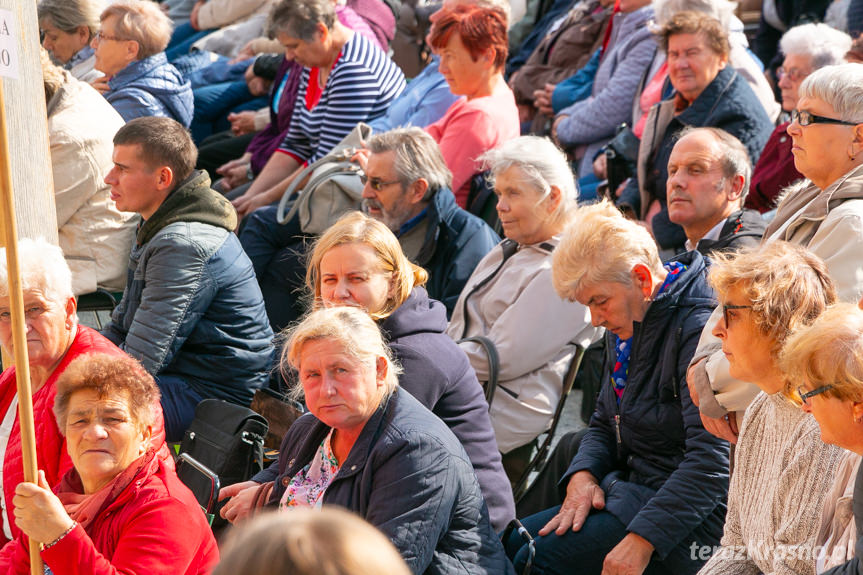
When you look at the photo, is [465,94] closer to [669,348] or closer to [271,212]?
[271,212]

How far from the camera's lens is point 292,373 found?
14.1ft

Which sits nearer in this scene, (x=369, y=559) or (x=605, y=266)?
(x=369, y=559)

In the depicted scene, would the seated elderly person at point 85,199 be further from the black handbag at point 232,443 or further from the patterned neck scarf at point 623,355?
the patterned neck scarf at point 623,355

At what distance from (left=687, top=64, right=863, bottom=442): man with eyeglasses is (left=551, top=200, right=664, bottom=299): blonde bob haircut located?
1.18ft

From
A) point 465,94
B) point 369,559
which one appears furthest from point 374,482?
point 465,94

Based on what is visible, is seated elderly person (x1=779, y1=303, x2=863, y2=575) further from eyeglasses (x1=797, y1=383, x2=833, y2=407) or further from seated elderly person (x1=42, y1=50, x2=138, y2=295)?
seated elderly person (x1=42, y1=50, x2=138, y2=295)

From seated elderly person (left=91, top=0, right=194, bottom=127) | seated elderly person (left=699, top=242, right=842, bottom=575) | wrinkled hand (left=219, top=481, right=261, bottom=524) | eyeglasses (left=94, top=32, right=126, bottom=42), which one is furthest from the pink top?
seated elderly person (left=699, top=242, right=842, bottom=575)

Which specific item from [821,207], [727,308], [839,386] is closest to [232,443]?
[727,308]

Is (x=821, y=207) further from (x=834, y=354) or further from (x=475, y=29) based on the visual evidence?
(x=475, y=29)

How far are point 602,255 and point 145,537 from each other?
1.55m

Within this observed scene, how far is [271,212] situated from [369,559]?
4.31m

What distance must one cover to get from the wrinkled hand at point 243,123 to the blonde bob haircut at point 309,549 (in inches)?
234

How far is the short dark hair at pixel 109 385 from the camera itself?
9.12 ft

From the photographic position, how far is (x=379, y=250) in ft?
11.4
